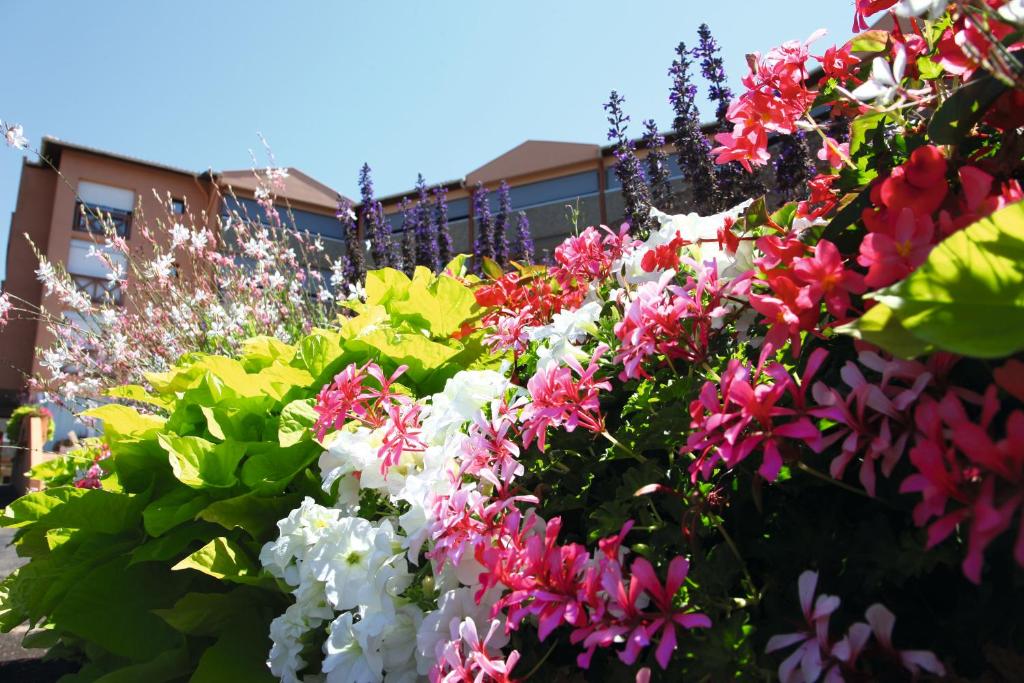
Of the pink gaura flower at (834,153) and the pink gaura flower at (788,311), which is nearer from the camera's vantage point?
the pink gaura flower at (788,311)

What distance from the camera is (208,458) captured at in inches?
56.1

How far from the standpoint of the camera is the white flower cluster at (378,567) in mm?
869

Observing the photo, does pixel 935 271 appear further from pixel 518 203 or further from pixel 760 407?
pixel 518 203

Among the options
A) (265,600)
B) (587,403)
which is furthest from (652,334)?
(265,600)

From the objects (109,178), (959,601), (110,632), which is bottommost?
(110,632)

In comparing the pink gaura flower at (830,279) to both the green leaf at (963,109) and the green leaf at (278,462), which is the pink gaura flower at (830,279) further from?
the green leaf at (278,462)

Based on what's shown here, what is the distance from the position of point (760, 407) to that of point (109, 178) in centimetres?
2206

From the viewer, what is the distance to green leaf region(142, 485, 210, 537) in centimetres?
139

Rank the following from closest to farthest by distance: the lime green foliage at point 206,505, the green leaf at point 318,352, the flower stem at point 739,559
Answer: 1. the flower stem at point 739,559
2. the lime green foliage at point 206,505
3. the green leaf at point 318,352

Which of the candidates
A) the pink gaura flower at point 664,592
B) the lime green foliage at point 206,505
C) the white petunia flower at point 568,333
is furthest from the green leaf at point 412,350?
the pink gaura flower at point 664,592

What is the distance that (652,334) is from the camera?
696 mm

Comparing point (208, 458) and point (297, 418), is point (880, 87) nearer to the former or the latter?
point (297, 418)

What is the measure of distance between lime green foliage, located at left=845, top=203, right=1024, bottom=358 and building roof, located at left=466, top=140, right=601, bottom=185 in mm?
18145

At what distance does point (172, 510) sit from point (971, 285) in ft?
4.94
